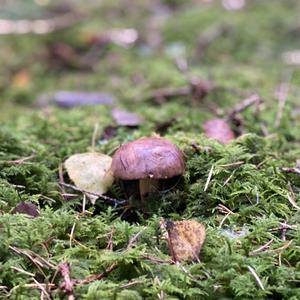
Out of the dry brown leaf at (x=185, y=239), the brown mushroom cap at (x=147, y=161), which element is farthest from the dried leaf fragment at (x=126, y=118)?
the dry brown leaf at (x=185, y=239)

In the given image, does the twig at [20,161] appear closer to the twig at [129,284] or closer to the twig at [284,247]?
the twig at [129,284]

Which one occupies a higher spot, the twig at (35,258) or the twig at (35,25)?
the twig at (35,258)

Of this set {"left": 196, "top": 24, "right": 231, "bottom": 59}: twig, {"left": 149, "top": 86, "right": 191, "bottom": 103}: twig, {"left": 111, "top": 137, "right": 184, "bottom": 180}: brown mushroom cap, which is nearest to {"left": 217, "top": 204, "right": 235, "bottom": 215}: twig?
{"left": 111, "top": 137, "right": 184, "bottom": 180}: brown mushroom cap

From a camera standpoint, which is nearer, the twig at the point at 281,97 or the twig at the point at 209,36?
the twig at the point at 281,97

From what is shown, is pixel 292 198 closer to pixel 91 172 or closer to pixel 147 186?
pixel 147 186

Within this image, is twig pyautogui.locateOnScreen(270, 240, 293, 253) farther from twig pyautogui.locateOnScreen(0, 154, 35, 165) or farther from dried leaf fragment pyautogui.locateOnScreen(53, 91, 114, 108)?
dried leaf fragment pyautogui.locateOnScreen(53, 91, 114, 108)

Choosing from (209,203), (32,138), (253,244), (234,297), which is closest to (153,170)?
(209,203)
